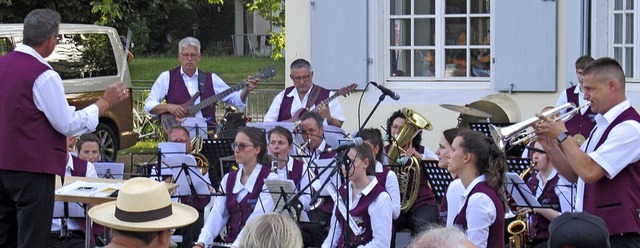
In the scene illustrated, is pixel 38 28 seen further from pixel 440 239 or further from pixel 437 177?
pixel 440 239

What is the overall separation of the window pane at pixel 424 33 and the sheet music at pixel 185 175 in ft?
13.9

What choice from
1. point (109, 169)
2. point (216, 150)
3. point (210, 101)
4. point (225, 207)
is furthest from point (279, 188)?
point (210, 101)

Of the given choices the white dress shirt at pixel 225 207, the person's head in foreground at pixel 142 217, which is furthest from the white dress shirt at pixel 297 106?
the person's head in foreground at pixel 142 217

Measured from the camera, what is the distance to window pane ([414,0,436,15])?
37.4ft

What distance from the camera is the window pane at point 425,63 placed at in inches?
450

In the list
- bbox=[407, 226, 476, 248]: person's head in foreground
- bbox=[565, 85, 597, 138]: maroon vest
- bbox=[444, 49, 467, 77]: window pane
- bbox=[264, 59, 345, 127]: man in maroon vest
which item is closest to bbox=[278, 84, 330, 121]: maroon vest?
bbox=[264, 59, 345, 127]: man in maroon vest

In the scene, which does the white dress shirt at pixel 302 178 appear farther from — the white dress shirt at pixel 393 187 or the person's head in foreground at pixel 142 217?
the person's head in foreground at pixel 142 217

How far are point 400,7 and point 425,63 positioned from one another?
633mm

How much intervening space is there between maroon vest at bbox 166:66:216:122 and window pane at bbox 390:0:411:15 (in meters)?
2.23

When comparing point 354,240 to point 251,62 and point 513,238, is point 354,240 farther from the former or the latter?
point 251,62

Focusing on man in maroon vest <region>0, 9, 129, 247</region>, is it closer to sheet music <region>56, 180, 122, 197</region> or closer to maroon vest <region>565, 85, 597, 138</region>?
sheet music <region>56, 180, 122, 197</region>

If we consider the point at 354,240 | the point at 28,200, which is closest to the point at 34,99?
the point at 28,200

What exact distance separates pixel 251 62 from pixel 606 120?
80.1 ft

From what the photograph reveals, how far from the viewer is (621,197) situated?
5762 millimetres
